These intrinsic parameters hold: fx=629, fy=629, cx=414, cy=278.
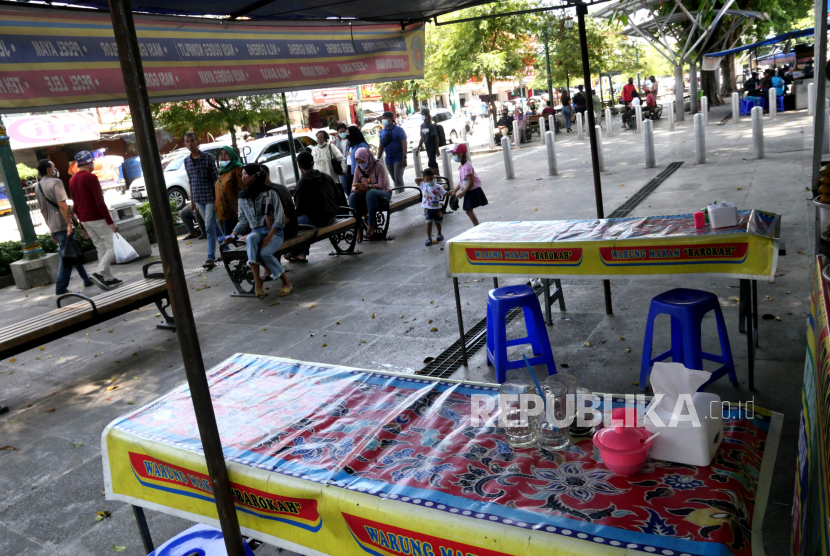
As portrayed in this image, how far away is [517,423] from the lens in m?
2.12

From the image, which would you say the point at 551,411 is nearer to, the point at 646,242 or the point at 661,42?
the point at 646,242

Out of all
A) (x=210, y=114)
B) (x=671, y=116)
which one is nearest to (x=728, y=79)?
(x=671, y=116)

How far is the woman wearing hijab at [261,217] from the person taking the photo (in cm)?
777

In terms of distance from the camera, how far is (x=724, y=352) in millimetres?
4059

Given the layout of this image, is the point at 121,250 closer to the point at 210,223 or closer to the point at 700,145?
the point at 210,223

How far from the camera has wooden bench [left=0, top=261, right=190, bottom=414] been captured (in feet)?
18.4

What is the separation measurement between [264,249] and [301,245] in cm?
82

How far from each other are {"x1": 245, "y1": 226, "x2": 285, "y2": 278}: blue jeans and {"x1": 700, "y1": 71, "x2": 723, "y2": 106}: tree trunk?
71.8 feet

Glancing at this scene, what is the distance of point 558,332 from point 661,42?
19.4 m

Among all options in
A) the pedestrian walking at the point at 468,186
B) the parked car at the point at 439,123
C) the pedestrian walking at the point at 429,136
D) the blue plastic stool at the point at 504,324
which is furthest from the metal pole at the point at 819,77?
the parked car at the point at 439,123

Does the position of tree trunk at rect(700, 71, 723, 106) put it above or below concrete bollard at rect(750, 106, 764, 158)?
above

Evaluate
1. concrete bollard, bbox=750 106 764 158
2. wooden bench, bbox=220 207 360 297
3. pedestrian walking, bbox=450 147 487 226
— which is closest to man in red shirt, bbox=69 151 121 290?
wooden bench, bbox=220 207 360 297

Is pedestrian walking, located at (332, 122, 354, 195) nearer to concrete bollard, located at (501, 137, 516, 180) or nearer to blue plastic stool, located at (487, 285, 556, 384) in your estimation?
concrete bollard, located at (501, 137, 516, 180)

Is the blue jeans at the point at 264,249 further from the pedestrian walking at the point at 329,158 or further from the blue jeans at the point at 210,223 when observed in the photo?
the pedestrian walking at the point at 329,158
